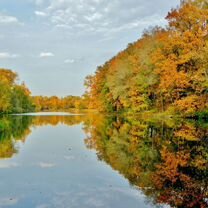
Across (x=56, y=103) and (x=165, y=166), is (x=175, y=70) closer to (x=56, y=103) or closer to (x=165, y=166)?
(x=165, y=166)

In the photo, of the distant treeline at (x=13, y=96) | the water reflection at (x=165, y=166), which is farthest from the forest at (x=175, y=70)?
the distant treeline at (x=13, y=96)

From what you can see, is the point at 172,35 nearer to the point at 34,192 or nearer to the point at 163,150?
the point at 163,150

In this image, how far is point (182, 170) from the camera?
11328mm

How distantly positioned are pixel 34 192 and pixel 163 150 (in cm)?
824

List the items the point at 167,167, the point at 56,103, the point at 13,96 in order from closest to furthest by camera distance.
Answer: the point at 167,167
the point at 13,96
the point at 56,103

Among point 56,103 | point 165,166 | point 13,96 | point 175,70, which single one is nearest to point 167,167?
point 165,166

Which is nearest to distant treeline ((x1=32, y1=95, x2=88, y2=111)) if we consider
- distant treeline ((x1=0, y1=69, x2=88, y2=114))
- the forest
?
distant treeline ((x1=0, y1=69, x2=88, y2=114))

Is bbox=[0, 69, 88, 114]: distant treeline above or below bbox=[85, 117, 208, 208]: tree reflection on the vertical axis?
above

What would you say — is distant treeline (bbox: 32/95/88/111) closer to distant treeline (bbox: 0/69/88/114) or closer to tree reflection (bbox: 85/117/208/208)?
distant treeline (bbox: 0/69/88/114)

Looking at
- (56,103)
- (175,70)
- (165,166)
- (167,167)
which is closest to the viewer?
(167,167)

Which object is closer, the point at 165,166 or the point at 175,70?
the point at 165,166

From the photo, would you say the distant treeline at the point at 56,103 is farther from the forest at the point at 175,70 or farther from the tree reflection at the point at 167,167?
the tree reflection at the point at 167,167

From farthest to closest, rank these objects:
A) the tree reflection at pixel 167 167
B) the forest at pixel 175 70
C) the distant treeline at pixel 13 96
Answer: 1. the distant treeline at pixel 13 96
2. the forest at pixel 175 70
3. the tree reflection at pixel 167 167

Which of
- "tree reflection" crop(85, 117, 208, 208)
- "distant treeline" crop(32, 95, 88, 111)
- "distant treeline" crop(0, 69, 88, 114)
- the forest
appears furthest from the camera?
"distant treeline" crop(32, 95, 88, 111)
